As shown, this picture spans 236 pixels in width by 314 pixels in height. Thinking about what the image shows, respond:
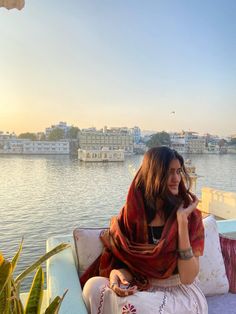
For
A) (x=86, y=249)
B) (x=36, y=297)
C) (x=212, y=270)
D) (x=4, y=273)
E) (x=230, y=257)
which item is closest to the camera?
(x=4, y=273)

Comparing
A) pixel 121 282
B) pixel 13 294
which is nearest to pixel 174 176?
pixel 121 282

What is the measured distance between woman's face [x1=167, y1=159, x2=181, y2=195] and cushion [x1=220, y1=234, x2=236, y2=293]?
646 millimetres

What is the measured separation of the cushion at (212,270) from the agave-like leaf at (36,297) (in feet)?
3.48

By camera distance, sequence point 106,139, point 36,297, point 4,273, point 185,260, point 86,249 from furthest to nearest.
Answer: point 106,139, point 86,249, point 185,260, point 36,297, point 4,273

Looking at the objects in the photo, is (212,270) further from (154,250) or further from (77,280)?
(77,280)

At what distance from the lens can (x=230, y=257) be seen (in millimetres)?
1934

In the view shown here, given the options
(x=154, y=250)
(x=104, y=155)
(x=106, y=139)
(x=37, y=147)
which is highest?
(x=154, y=250)

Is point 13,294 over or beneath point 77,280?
over

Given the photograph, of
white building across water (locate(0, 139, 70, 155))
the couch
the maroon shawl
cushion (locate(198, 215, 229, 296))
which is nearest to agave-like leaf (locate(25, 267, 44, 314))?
the couch

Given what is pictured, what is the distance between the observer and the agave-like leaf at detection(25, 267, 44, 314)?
0.96m

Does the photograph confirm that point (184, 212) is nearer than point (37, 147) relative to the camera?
Yes

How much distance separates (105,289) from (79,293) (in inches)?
4.5

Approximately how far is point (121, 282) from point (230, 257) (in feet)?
2.63

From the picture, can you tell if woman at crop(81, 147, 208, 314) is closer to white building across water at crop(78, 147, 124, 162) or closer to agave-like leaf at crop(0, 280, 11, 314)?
agave-like leaf at crop(0, 280, 11, 314)
